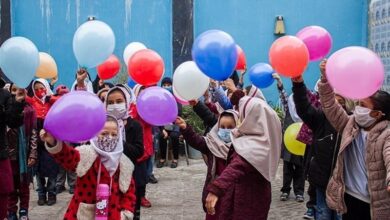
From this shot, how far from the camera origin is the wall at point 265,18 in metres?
12.1

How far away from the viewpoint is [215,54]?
14.8 feet

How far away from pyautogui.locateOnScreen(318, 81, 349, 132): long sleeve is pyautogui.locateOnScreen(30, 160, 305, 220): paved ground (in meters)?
2.75

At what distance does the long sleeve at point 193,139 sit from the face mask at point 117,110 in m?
0.52

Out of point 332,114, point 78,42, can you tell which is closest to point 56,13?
point 78,42

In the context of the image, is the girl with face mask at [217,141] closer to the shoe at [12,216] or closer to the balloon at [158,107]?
the balloon at [158,107]

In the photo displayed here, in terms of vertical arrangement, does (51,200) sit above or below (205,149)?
below

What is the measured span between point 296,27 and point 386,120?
8426 mm

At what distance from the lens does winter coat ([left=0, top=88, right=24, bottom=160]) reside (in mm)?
4469

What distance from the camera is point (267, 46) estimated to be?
40.1 feet

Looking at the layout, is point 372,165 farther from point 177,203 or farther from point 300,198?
point 177,203

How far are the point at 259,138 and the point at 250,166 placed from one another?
21 centimetres

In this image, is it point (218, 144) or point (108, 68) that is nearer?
point (218, 144)

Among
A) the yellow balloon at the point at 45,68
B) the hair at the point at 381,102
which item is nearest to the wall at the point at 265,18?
the yellow balloon at the point at 45,68

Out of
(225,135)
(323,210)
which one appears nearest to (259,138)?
(225,135)
